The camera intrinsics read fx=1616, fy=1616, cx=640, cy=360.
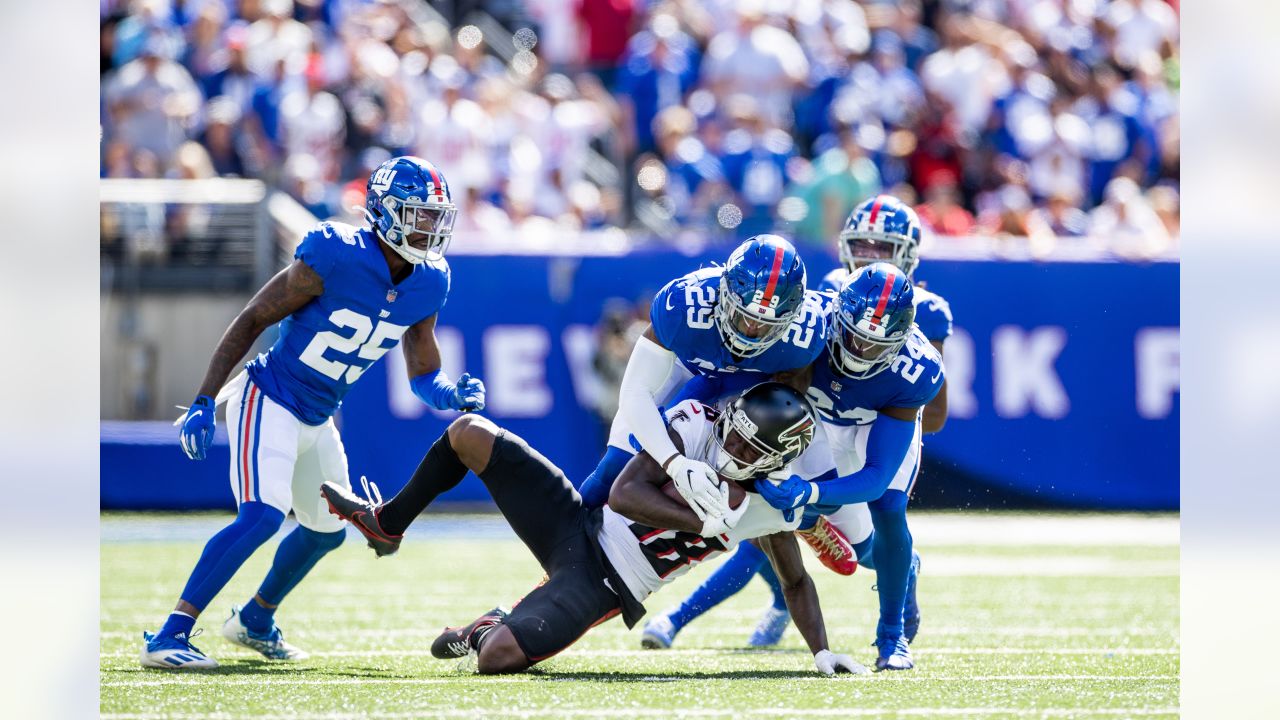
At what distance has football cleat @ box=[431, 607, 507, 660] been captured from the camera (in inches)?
187

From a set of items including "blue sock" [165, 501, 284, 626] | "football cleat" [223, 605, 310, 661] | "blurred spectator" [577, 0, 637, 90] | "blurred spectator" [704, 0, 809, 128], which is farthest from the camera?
"blurred spectator" [577, 0, 637, 90]

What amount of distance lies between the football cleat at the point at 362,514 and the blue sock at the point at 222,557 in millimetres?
220

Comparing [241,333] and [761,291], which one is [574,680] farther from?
[241,333]

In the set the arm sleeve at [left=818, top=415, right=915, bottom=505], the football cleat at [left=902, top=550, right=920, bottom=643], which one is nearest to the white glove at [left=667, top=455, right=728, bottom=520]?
the arm sleeve at [left=818, top=415, right=915, bottom=505]

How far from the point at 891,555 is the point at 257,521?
193 centimetres

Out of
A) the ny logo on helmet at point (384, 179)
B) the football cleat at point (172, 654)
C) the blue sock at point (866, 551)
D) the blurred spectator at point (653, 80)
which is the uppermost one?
the blurred spectator at point (653, 80)

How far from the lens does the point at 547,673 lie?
4723 mm

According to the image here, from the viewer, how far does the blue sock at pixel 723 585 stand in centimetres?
558

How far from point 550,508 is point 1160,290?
6985 millimetres

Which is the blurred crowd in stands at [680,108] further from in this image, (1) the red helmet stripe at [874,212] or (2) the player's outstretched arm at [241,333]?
(2) the player's outstretched arm at [241,333]

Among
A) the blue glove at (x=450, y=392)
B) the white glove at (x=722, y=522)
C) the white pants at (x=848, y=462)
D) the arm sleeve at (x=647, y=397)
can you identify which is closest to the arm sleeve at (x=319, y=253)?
the blue glove at (x=450, y=392)

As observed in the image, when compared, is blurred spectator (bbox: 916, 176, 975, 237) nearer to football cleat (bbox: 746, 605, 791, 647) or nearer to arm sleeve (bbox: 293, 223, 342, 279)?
football cleat (bbox: 746, 605, 791, 647)

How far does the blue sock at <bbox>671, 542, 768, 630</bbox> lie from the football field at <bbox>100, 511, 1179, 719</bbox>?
0.40ft
